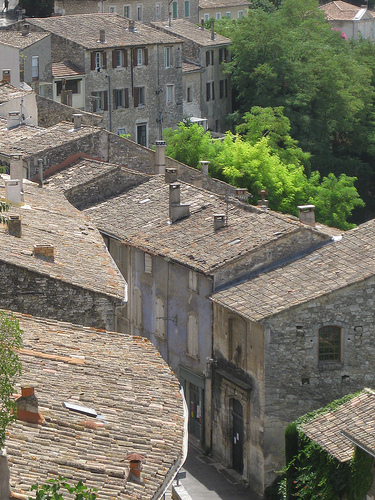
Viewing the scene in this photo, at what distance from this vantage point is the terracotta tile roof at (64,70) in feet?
233

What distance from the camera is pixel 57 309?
88.0 feet

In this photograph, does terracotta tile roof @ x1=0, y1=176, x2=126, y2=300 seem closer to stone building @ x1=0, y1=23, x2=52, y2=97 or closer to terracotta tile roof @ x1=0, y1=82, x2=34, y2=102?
terracotta tile roof @ x1=0, y1=82, x2=34, y2=102

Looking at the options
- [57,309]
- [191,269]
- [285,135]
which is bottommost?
[285,135]

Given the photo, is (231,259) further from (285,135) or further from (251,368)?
(285,135)

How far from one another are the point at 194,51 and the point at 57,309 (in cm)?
6061

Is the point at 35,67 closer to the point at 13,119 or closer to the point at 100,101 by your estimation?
the point at 100,101

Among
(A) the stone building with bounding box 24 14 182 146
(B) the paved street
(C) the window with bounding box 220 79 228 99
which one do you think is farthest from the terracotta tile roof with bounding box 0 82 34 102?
(C) the window with bounding box 220 79 228 99

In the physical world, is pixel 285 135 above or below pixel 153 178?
below

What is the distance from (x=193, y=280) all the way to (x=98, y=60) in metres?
37.1

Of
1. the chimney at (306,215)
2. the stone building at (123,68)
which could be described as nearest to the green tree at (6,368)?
the chimney at (306,215)

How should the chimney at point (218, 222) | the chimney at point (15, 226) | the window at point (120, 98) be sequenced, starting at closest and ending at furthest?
the chimney at point (15, 226)
the chimney at point (218, 222)
the window at point (120, 98)

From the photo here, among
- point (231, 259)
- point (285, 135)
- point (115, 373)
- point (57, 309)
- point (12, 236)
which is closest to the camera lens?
point (115, 373)

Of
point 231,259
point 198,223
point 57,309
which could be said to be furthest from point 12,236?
point 198,223

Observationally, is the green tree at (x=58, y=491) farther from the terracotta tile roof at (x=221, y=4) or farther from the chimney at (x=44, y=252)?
the terracotta tile roof at (x=221, y=4)
